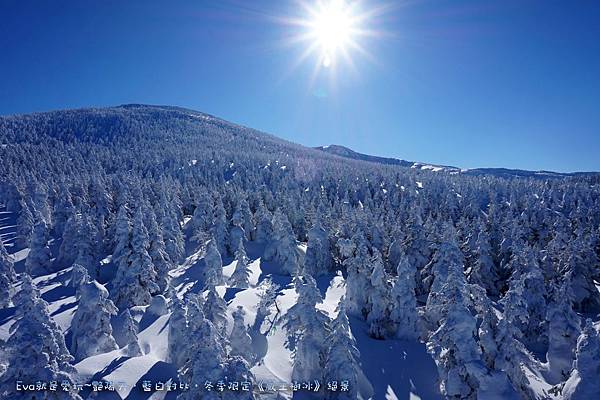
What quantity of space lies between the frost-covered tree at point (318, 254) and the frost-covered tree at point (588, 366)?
37565 mm

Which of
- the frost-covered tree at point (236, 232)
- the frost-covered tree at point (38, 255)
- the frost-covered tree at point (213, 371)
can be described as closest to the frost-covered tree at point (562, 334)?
the frost-covered tree at point (213, 371)

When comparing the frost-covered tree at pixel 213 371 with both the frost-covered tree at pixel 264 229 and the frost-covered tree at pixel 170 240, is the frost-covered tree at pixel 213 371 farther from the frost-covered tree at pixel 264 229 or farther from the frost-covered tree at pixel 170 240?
the frost-covered tree at pixel 264 229

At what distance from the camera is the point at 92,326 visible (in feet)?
88.5

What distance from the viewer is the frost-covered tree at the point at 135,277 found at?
37.1m

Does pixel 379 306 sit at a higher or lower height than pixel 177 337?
lower

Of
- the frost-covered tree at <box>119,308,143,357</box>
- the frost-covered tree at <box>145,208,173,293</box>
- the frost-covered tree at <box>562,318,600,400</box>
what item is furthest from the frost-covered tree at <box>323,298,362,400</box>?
the frost-covered tree at <box>145,208,173,293</box>

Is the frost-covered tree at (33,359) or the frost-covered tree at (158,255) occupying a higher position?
the frost-covered tree at (33,359)

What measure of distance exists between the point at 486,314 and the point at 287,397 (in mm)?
14697

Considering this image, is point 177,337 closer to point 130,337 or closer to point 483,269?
point 130,337

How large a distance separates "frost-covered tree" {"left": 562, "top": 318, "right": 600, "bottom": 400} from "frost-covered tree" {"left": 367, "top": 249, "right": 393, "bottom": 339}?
1720 cm

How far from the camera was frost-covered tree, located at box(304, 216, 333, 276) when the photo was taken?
2160 inches

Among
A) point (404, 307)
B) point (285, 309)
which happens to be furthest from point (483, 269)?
point (285, 309)

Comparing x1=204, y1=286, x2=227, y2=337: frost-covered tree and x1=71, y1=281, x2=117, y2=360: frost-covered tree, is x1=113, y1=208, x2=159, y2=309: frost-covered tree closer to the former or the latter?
x1=71, y1=281, x2=117, y2=360: frost-covered tree

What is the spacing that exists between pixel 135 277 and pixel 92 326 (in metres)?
10.6
